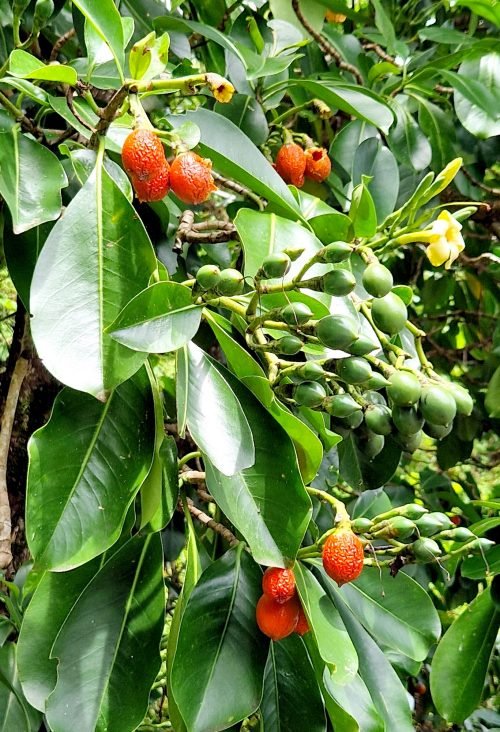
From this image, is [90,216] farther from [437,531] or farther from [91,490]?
[437,531]

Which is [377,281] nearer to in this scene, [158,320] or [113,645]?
[158,320]

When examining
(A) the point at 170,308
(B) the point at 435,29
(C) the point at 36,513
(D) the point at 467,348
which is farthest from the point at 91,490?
(D) the point at 467,348

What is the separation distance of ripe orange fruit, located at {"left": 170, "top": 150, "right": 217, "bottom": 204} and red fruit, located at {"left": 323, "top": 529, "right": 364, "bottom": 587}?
360mm

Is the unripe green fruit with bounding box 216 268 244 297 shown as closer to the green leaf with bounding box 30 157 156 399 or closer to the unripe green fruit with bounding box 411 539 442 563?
the green leaf with bounding box 30 157 156 399

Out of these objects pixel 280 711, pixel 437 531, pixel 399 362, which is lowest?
pixel 280 711

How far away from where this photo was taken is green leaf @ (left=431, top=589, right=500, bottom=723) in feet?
3.98

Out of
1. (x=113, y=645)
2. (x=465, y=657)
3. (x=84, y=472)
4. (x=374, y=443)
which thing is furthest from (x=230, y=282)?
(x=465, y=657)

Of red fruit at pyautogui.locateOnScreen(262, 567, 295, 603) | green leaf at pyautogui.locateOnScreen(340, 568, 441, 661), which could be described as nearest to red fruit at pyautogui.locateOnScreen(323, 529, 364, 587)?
red fruit at pyautogui.locateOnScreen(262, 567, 295, 603)

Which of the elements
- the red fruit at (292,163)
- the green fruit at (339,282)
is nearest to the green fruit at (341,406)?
the green fruit at (339,282)

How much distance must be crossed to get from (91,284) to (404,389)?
30 centimetres

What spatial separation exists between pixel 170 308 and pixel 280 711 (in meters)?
0.50

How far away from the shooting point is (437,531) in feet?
2.62

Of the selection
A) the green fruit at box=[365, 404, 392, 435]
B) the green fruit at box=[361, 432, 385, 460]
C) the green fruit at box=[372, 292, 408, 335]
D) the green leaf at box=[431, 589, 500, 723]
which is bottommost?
the green leaf at box=[431, 589, 500, 723]

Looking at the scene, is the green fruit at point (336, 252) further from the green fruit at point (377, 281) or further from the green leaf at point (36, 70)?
the green leaf at point (36, 70)
